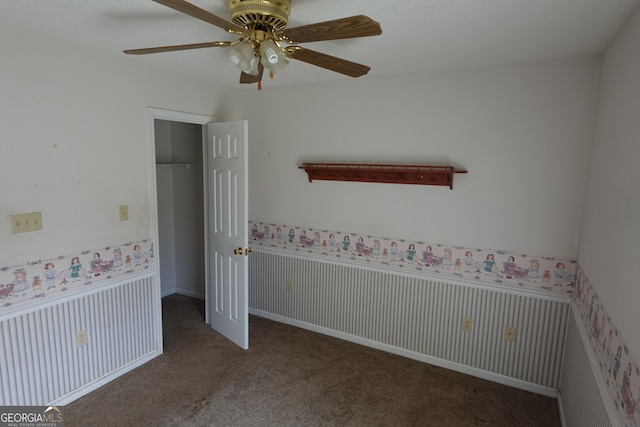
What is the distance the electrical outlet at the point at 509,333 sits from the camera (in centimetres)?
264

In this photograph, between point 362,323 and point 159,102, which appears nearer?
point 159,102

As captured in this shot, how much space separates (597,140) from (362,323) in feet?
7.13

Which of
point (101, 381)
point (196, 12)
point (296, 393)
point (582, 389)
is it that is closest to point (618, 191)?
point (582, 389)

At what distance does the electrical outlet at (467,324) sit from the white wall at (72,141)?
255 cm

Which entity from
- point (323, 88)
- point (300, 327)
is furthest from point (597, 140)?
point (300, 327)

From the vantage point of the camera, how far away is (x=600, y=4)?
5.07 feet

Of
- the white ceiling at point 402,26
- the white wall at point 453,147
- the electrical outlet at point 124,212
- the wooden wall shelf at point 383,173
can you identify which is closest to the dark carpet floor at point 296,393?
the white wall at point 453,147

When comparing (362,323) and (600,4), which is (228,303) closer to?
(362,323)

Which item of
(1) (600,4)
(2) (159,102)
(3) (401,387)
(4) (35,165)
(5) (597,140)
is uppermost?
(1) (600,4)

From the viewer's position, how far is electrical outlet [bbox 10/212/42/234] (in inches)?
81.4

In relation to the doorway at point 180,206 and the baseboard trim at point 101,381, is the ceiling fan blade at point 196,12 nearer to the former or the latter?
the baseboard trim at point 101,381

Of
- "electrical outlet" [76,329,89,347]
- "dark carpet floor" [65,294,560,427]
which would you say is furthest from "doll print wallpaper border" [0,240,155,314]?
"dark carpet floor" [65,294,560,427]

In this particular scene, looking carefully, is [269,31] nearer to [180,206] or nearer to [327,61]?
[327,61]

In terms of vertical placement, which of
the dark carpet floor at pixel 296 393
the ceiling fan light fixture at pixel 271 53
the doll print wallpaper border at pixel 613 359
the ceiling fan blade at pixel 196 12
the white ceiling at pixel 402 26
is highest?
the white ceiling at pixel 402 26
